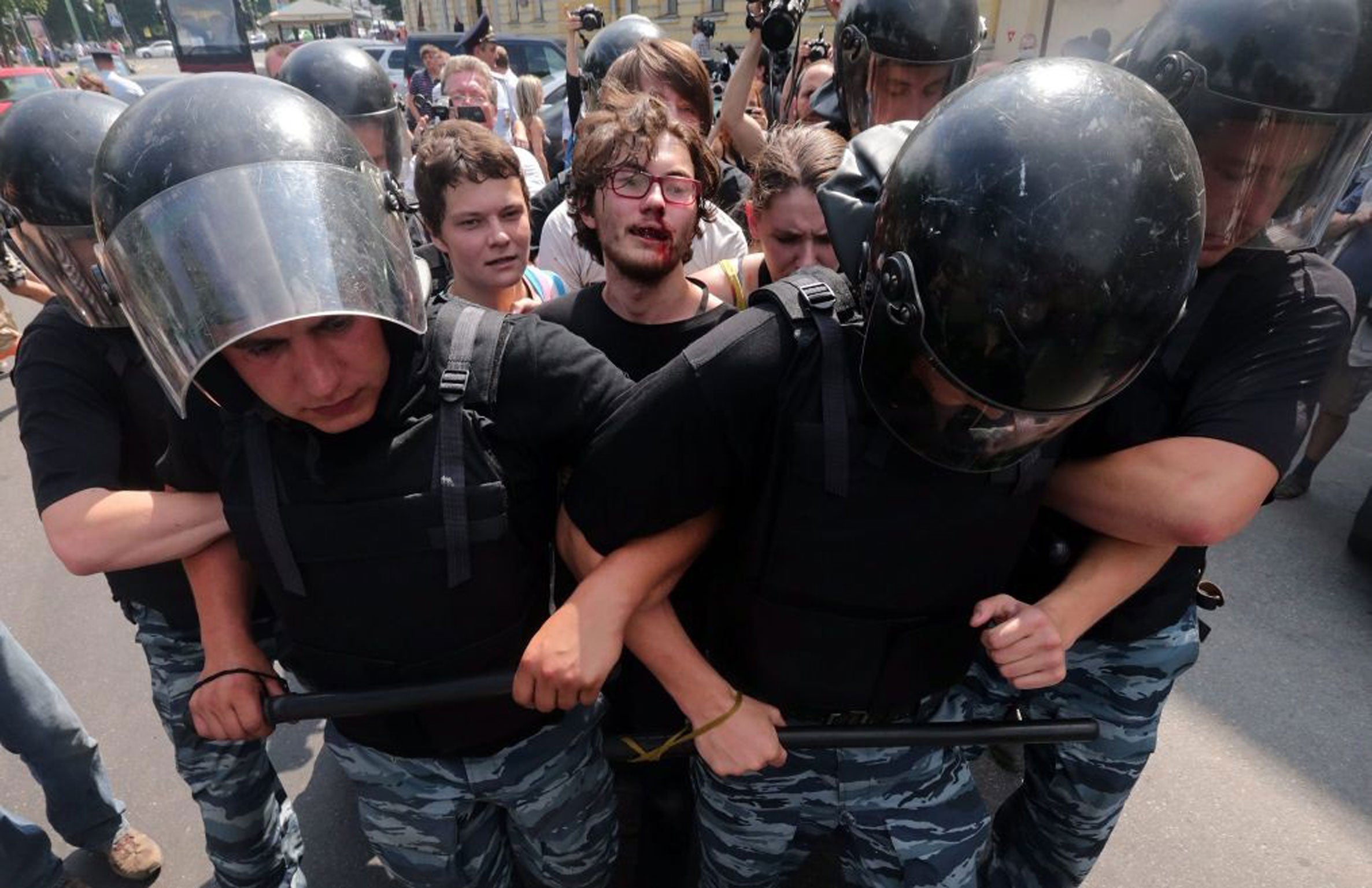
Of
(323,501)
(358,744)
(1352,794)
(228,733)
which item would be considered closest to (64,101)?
(323,501)

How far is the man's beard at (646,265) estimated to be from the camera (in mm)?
1925

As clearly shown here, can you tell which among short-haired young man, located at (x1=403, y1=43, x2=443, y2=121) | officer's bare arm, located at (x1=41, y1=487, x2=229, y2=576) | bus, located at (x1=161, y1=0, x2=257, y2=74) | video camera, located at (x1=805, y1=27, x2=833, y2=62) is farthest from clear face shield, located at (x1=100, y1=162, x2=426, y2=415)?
bus, located at (x1=161, y1=0, x2=257, y2=74)

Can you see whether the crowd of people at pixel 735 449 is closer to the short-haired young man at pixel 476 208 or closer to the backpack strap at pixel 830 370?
the backpack strap at pixel 830 370

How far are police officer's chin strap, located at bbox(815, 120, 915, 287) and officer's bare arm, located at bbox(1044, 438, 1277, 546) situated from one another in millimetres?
558

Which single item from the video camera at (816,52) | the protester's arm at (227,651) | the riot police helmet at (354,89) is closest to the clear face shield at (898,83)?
the riot police helmet at (354,89)

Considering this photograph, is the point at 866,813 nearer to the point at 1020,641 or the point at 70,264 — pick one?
the point at 1020,641

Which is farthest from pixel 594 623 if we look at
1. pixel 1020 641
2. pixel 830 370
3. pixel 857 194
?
pixel 857 194

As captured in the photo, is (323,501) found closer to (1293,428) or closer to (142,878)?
(1293,428)

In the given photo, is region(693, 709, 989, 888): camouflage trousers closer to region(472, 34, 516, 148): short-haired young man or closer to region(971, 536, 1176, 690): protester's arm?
region(971, 536, 1176, 690): protester's arm

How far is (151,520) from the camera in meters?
1.41

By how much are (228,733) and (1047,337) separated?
1.45 meters

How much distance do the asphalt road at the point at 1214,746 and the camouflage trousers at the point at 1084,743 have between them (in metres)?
0.61

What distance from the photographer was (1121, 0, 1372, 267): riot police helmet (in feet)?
4.24

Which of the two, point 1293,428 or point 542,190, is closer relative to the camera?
point 1293,428
